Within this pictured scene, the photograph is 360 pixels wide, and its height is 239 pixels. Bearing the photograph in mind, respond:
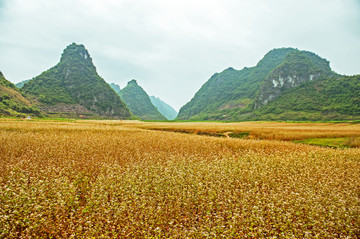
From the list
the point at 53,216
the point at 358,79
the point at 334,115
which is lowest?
the point at 53,216

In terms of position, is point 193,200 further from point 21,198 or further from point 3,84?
point 3,84

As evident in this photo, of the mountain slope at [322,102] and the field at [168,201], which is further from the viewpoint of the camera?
the mountain slope at [322,102]

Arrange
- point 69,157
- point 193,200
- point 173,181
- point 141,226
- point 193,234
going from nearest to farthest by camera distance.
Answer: point 193,234 → point 141,226 → point 193,200 → point 173,181 → point 69,157

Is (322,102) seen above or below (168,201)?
above

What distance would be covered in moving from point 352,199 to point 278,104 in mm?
214693

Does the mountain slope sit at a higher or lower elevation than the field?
higher

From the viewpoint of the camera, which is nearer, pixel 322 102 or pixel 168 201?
pixel 168 201

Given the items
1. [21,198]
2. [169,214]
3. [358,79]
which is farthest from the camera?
[358,79]

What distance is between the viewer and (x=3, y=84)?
129 meters

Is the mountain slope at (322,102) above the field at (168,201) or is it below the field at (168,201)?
above

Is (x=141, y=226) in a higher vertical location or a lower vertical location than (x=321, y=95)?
lower

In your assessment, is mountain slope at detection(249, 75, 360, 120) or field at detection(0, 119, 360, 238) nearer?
field at detection(0, 119, 360, 238)

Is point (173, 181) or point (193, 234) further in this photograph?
point (173, 181)

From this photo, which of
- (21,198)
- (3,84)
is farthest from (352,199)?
(3,84)
